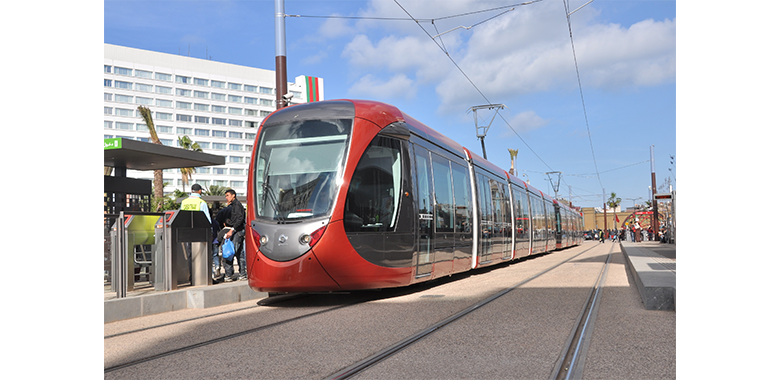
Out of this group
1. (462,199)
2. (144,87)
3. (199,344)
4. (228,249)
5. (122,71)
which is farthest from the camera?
(144,87)

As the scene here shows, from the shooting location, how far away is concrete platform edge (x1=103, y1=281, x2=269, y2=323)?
291 inches

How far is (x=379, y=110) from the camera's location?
29.2ft

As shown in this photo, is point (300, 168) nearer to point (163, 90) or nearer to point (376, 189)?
point (376, 189)

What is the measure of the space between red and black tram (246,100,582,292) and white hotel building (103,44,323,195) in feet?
252

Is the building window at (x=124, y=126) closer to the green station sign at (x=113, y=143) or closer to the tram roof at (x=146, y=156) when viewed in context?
the tram roof at (x=146, y=156)

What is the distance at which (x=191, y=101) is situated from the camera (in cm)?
9400

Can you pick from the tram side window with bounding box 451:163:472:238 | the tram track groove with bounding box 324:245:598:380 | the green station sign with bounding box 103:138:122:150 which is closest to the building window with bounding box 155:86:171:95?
the green station sign with bounding box 103:138:122:150

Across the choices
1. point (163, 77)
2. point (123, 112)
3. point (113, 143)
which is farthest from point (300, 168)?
point (163, 77)

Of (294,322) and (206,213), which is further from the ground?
(206,213)

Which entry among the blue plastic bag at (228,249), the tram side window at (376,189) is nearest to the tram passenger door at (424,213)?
the tram side window at (376,189)

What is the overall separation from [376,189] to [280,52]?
5.19m
